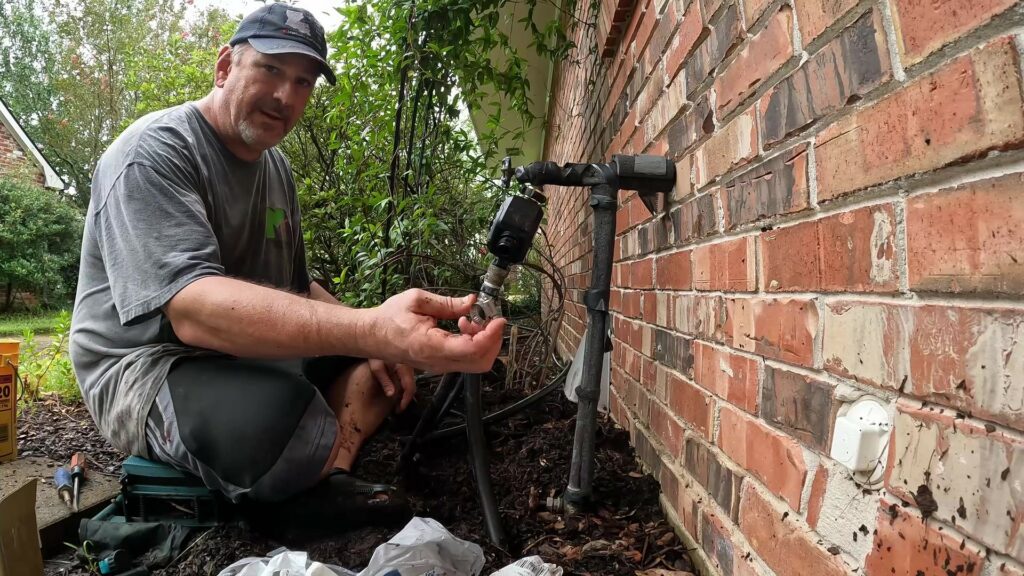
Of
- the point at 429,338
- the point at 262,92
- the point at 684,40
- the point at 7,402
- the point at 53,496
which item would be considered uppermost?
the point at 262,92

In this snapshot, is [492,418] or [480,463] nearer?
[480,463]

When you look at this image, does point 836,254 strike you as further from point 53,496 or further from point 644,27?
point 53,496

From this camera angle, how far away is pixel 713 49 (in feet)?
3.79

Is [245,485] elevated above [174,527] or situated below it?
above

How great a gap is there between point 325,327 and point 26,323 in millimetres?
15007

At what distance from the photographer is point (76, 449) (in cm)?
279

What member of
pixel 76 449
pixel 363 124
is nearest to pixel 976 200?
pixel 363 124

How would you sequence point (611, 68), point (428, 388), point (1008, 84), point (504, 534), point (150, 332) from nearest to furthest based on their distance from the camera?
point (1008, 84), point (504, 534), point (150, 332), point (611, 68), point (428, 388)

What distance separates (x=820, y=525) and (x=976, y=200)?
502 mm

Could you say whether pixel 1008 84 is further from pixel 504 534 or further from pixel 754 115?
pixel 504 534

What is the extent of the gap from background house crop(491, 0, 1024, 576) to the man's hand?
1137 mm

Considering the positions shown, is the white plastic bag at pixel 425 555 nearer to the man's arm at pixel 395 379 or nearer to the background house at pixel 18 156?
the man's arm at pixel 395 379

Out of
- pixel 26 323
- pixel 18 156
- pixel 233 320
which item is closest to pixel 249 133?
pixel 233 320

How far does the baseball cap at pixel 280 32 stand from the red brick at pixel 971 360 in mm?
2193
